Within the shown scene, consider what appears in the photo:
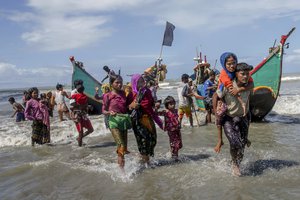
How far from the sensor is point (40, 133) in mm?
8391

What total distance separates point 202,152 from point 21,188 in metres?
3.29

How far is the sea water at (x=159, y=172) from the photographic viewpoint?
14.6 feet

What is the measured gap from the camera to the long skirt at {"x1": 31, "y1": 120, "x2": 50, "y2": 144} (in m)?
8.33

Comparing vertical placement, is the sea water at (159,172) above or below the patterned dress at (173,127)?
below

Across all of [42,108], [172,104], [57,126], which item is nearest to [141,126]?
[172,104]

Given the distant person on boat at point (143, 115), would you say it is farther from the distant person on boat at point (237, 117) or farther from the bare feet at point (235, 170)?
the bare feet at point (235, 170)

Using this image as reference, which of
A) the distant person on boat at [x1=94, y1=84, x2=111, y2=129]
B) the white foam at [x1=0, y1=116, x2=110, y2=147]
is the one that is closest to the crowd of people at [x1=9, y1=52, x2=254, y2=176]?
the distant person on boat at [x1=94, y1=84, x2=111, y2=129]

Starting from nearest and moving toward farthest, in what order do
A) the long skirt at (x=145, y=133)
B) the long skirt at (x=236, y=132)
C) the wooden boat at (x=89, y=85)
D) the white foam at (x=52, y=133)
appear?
the long skirt at (x=236, y=132) → the long skirt at (x=145, y=133) → the white foam at (x=52, y=133) → the wooden boat at (x=89, y=85)

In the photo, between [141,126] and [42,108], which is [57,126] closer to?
[42,108]

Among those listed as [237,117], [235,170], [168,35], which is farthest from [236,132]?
[168,35]

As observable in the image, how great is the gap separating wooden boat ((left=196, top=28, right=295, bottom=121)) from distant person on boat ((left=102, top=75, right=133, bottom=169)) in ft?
19.7

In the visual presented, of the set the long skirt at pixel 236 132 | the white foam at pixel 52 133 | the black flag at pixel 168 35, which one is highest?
the black flag at pixel 168 35

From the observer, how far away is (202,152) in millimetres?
6703

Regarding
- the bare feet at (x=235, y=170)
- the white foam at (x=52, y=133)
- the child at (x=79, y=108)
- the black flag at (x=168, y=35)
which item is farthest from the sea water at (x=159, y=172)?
the black flag at (x=168, y=35)
